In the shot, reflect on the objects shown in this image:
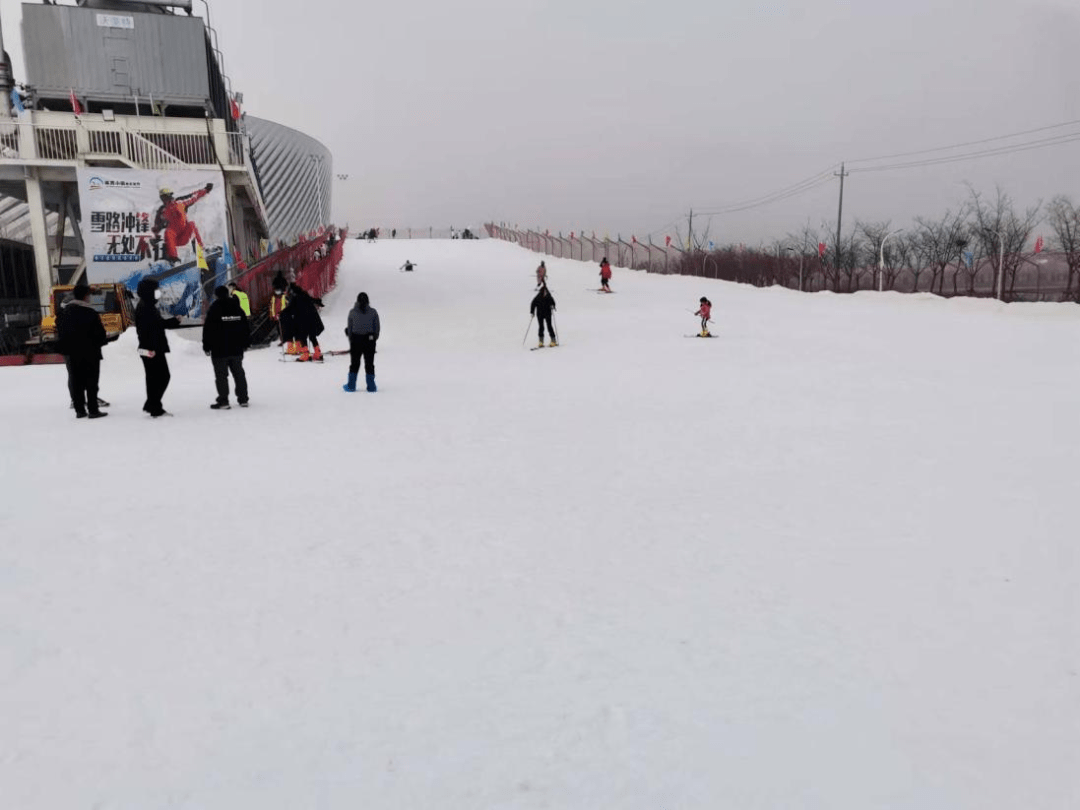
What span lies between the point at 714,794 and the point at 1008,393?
946 centimetres

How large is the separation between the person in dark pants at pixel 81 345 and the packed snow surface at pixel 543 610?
33 centimetres

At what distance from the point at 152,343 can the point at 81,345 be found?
2.52 ft

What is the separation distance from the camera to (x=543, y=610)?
143 inches

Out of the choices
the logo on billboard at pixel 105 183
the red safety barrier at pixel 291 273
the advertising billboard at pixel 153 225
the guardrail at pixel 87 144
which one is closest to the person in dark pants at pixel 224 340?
the red safety barrier at pixel 291 273

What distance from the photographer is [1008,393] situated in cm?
965

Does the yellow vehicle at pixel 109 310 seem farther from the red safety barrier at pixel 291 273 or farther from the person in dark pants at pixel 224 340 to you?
the person in dark pants at pixel 224 340

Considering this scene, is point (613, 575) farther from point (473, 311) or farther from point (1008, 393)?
point (473, 311)

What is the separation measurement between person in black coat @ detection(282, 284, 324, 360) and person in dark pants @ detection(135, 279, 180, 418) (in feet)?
15.6

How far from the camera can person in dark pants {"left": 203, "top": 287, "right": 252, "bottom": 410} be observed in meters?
8.88

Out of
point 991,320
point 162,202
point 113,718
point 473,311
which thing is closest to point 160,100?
point 162,202

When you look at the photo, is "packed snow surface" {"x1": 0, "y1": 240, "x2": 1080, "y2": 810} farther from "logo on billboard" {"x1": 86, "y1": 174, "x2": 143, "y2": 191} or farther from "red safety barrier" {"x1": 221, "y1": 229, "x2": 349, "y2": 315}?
"logo on billboard" {"x1": 86, "y1": 174, "x2": 143, "y2": 191}

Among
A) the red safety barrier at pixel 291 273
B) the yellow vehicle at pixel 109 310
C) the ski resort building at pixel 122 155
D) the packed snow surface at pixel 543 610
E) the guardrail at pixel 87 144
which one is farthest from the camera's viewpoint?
the guardrail at pixel 87 144

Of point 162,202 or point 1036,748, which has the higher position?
point 162,202

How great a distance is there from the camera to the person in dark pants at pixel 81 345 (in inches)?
322
